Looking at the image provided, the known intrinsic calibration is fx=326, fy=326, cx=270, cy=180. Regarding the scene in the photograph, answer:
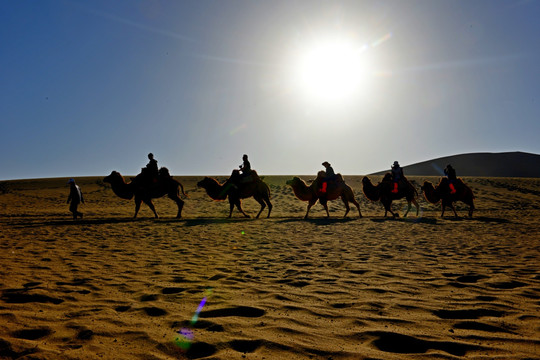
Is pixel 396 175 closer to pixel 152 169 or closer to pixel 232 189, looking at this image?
pixel 232 189

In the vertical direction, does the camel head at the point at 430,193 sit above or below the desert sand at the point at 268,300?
above

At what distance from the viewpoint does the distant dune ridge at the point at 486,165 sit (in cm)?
7588

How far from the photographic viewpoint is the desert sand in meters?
2.39

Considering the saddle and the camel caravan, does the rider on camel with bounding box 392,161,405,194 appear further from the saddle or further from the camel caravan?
the saddle

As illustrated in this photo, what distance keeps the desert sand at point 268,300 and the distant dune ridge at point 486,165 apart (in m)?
79.7

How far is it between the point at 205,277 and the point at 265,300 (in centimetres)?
139

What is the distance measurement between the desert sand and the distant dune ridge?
261ft

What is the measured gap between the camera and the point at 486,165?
268ft

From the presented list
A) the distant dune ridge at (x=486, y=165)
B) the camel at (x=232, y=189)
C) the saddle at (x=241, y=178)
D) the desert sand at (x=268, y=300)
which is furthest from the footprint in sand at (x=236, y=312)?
the distant dune ridge at (x=486, y=165)

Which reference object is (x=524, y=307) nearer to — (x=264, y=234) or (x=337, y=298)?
(x=337, y=298)

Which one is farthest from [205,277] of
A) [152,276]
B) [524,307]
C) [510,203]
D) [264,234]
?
[510,203]

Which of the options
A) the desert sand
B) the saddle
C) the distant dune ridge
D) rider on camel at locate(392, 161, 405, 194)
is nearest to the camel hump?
the saddle

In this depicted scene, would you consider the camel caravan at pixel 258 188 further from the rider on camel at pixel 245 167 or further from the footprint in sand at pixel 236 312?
the footprint in sand at pixel 236 312

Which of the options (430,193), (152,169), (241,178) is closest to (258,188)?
(241,178)
